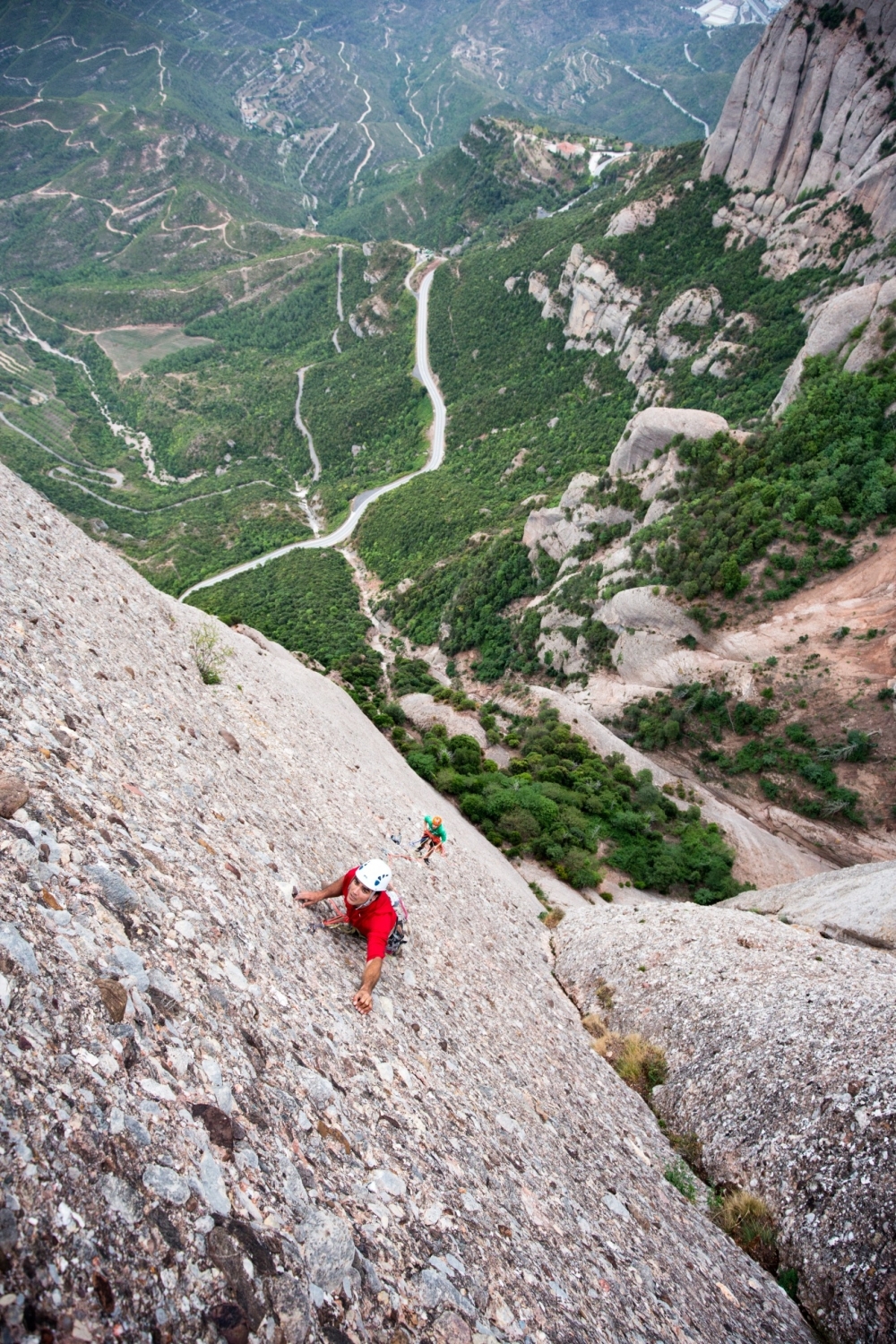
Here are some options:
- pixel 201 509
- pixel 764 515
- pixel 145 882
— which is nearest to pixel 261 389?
pixel 201 509

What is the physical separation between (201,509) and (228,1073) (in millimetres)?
130874

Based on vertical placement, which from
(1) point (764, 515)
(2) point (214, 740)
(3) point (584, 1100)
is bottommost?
(3) point (584, 1100)

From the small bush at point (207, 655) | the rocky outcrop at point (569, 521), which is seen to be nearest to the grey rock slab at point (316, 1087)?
the small bush at point (207, 655)

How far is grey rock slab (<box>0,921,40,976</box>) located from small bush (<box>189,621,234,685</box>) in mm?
11411

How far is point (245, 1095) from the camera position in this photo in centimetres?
527

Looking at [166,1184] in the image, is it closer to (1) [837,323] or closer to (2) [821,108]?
(1) [837,323]

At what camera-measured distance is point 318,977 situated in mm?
7734

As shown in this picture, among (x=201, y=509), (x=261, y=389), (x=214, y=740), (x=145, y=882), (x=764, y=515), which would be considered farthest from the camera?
(x=261, y=389)

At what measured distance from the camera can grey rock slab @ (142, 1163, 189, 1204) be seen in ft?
12.8

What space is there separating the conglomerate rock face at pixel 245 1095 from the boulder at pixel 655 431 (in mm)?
53238

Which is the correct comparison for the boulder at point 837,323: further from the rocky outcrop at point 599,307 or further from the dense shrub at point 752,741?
the rocky outcrop at point 599,307

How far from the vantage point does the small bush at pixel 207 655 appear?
15.8m

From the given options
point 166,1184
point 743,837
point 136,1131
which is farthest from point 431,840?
point 743,837

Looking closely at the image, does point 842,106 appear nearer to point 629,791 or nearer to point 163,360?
point 629,791
